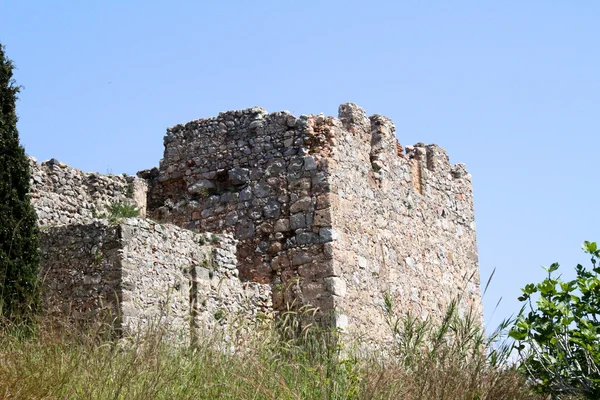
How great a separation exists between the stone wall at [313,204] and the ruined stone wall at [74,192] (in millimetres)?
538

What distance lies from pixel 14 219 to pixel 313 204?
4987mm

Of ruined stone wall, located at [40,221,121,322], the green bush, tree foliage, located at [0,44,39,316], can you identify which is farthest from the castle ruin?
tree foliage, located at [0,44,39,316]

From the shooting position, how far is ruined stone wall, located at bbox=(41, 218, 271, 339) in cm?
1204

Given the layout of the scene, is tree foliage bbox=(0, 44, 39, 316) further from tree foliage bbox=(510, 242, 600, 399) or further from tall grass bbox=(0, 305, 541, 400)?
tree foliage bbox=(510, 242, 600, 399)

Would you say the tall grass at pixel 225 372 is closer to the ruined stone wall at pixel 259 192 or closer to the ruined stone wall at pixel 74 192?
the ruined stone wall at pixel 259 192

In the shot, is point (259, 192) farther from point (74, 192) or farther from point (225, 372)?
point (225, 372)

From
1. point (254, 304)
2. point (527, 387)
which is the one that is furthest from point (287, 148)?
point (527, 387)

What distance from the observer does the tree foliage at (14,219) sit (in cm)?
1067

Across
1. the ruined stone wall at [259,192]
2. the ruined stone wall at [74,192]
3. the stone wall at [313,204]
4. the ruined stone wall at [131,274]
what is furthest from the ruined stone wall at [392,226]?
the ruined stone wall at [74,192]

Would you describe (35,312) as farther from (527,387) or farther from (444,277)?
(444,277)

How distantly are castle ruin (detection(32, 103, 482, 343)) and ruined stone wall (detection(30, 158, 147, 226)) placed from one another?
2 centimetres

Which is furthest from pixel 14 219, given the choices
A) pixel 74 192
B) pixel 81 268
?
pixel 74 192

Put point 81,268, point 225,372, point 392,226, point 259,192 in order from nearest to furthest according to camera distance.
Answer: point 225,372
point 81,268
point 259,192
point 392,226

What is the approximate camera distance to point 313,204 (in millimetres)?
14656
